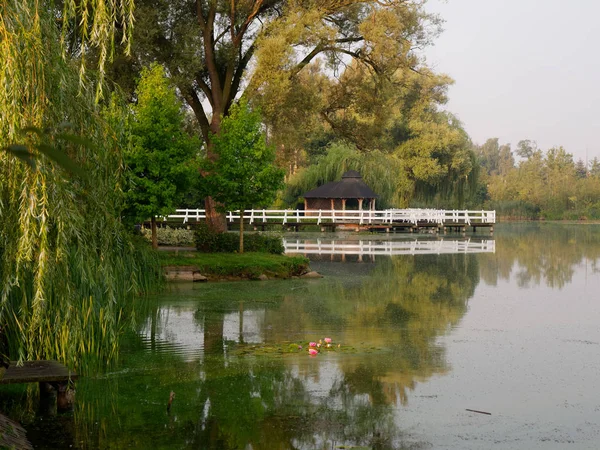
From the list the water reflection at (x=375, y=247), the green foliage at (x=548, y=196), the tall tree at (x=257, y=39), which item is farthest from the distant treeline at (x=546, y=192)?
the tall tree at (x=257, y=39)

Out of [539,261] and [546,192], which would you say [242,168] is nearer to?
[539,261]

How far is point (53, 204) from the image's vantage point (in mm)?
7680

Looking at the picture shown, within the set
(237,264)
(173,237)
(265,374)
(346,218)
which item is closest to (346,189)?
(346,218)

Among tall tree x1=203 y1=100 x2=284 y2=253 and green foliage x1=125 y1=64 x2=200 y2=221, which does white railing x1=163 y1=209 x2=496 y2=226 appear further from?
green foliage x1=125 y1=64 x2=200 y2=221

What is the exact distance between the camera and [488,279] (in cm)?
2178

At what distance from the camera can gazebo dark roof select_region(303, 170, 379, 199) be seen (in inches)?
2037

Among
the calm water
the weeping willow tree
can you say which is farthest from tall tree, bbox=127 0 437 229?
the weeping willow tree

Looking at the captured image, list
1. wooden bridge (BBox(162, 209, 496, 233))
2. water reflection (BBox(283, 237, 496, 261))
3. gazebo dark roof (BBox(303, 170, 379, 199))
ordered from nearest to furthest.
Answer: water reflection (BBox(283, 237, 496, 261)) → wooden bridge (BBox(162, 209, 496, 233)) → gazebo dark roof (BBox(303, 170, 379, 199))

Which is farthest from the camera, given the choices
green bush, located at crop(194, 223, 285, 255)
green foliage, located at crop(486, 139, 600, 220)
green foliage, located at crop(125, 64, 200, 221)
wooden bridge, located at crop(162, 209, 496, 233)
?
green foliage, located at crop(486, 139, 600, 220)

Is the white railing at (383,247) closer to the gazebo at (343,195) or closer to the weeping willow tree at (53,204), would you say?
the gazebo at (343,195)

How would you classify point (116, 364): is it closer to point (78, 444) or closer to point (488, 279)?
point (78, 444)

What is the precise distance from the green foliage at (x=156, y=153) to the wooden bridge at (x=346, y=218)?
24.6 metres

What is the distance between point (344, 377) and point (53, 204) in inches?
146

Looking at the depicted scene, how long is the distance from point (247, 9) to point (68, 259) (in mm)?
20508
